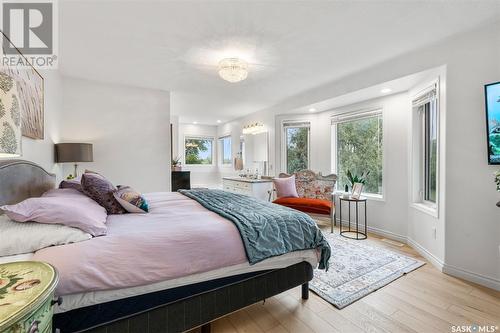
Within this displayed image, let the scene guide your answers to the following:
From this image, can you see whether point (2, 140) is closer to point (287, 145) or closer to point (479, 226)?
point (479, 226)

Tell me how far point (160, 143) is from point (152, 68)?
4.71 ft

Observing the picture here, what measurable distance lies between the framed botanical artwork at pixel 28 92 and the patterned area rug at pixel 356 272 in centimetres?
305

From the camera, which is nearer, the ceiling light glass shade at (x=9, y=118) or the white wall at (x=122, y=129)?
the ceiling light glass shade at (x=9, y=118)

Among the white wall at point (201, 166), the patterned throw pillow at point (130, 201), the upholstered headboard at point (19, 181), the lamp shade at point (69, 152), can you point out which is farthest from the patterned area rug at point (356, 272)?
the white wall at point (201, 166)

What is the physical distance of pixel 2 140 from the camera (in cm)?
91

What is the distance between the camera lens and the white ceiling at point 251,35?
196 centimetres

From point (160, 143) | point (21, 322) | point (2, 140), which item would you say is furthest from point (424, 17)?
point (160, 143)

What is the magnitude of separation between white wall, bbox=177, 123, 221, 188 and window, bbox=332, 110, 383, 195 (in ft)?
14.3

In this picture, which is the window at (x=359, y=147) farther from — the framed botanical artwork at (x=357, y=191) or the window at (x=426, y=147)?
the window at (x=426, y=147)

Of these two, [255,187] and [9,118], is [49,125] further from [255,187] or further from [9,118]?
[255,187]

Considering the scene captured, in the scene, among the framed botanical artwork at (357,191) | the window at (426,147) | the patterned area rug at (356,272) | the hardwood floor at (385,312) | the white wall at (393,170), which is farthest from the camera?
the framed botanical artwork at (357,191)

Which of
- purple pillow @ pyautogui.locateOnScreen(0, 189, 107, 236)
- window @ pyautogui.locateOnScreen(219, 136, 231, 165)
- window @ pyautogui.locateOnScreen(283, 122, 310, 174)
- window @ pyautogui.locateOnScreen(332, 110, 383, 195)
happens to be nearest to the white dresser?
window @ pyautogui.locateOnScreen(283, 122, 310, 174)

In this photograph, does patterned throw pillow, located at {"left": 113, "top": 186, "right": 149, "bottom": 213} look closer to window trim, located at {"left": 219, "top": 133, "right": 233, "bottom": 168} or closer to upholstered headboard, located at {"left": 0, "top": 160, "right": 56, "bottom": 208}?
upholstered headboard, located at {"left": 0, "top": 160, "right": 56, "bottom": 208}

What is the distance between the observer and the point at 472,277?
2320mm
